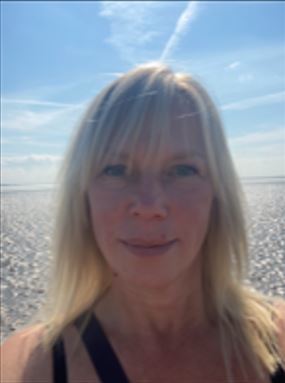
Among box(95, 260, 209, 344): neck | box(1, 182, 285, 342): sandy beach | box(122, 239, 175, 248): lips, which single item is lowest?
box(1, 182, 285, 342): sandy beach

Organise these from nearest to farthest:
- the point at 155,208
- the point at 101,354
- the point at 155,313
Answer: the point at 155,208 → the point at 101,354 → the point at 155,313

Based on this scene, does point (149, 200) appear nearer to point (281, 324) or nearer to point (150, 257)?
point (150, 257)

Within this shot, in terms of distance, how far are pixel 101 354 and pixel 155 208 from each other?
0.43 metres

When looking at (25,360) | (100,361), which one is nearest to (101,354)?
(100,361)

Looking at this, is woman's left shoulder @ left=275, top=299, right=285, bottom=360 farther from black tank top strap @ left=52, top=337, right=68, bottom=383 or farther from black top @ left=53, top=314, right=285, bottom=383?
black tank top strap @ left=52, top=337, right=68, bottom=383

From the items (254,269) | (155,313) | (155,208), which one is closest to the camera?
(155,208)

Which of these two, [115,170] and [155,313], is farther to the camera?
[155,313]

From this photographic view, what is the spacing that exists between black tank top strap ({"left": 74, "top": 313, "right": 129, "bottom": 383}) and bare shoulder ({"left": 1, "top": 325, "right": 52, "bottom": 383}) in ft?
0.37

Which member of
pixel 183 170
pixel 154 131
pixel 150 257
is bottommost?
pixel 150 257

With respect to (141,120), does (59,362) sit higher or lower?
lower

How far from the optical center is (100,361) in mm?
1567

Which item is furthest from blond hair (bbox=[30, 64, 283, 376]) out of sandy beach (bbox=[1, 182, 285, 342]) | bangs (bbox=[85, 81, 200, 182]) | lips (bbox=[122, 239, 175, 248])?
sandy beach (bbox=[1, 182, 285, 342])

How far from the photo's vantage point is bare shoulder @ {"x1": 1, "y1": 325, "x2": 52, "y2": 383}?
1531 mm

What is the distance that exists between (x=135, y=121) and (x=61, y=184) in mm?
310
